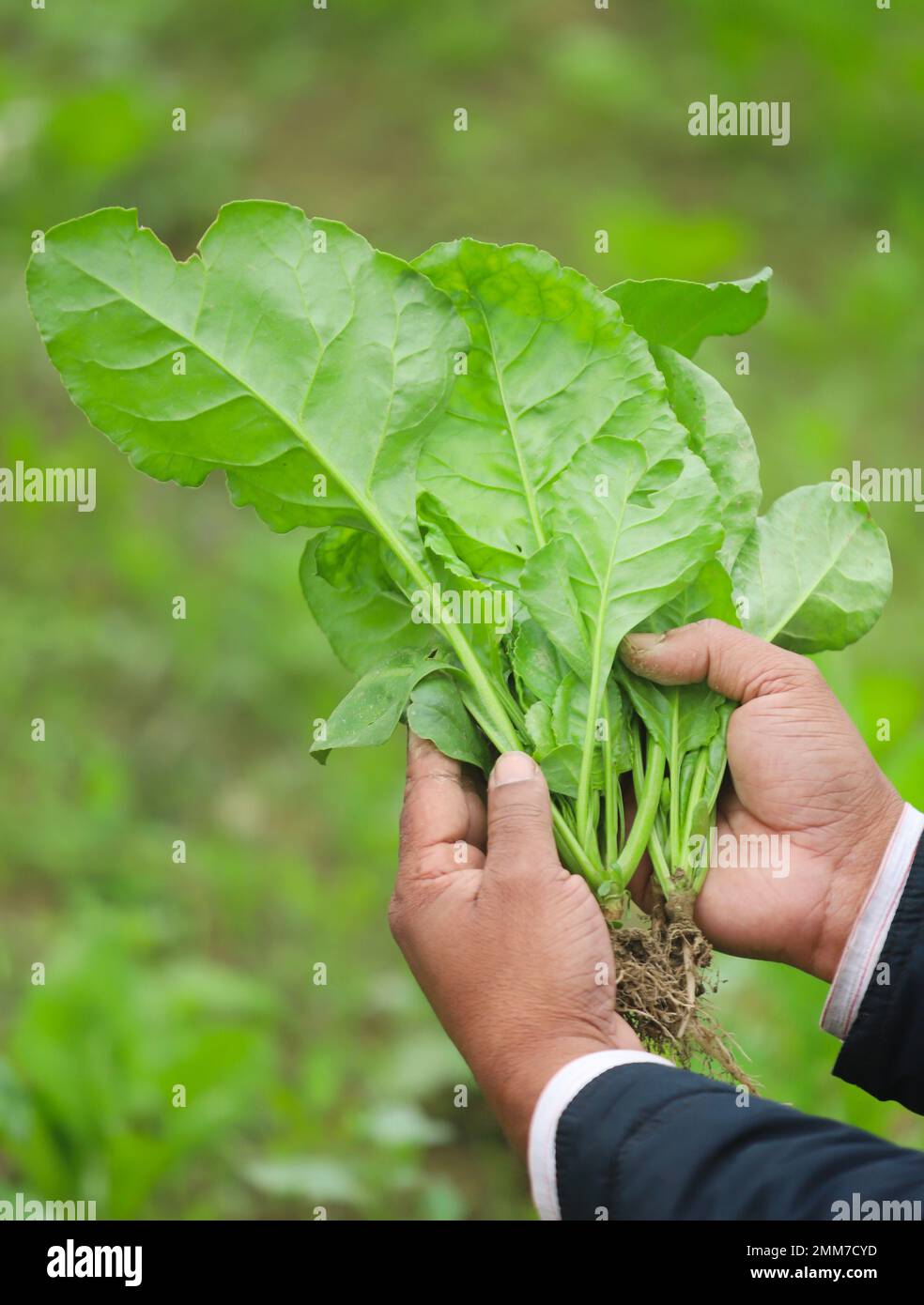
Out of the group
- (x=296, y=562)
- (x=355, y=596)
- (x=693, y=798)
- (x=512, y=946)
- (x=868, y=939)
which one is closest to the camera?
(x=512, y=946)

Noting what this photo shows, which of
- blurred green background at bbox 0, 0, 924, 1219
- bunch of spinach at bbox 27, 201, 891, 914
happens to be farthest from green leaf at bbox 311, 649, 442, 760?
blurred green background at bbox 0, 0, 924, 1219

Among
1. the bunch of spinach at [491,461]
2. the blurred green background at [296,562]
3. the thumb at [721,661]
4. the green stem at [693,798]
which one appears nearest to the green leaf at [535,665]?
the bunch of spinach at [491,461]

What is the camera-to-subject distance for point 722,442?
67.8 inches

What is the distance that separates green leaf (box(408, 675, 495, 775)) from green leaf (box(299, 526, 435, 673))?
0.53 feet

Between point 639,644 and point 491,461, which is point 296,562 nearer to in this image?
point 491,461

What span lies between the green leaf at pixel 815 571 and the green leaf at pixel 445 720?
0.41 m

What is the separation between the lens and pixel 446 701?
5.28 feet

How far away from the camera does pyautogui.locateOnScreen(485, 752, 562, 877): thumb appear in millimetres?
1462

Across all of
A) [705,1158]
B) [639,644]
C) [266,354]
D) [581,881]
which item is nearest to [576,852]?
[581,881]

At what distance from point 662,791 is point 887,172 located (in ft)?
14.6

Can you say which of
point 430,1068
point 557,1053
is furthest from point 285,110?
point 557,1053

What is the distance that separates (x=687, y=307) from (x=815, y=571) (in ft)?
1.33

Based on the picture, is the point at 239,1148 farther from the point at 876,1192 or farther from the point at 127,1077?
the point at 876,1192

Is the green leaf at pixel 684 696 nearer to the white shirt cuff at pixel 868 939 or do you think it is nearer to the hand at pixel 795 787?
the hand at pixel 795 787
